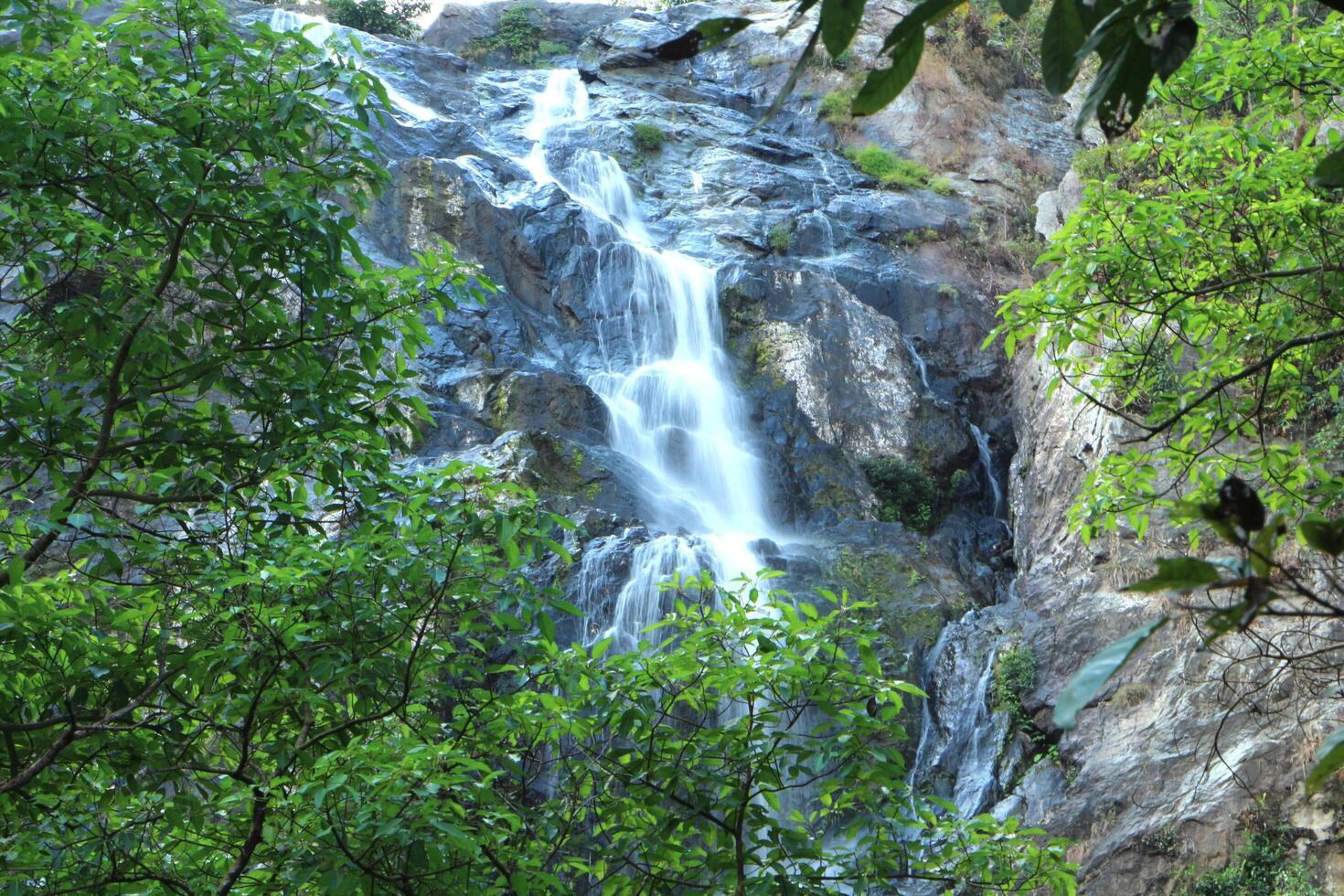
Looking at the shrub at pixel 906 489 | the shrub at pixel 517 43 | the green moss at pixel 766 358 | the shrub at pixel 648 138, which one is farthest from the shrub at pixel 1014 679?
the shrub at pixel 517 43

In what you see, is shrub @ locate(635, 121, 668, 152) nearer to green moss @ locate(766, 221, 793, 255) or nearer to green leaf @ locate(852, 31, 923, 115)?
green moss @ locate(766, 221, 793, 255)

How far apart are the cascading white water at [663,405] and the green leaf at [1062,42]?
37.2ft

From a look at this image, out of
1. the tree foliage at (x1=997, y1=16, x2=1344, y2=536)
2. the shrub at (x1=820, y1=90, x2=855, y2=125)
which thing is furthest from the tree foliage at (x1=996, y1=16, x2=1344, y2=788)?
the shrub at (x1=820, y1=90, x2=855, y2=125)

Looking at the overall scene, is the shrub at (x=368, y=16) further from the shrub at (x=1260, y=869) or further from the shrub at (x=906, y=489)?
the shrub at (x=1260, y=869)

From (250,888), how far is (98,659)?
3.01ft

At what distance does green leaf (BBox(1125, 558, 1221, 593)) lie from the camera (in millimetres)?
884

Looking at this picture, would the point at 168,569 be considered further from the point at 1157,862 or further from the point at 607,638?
the point at 1157,862

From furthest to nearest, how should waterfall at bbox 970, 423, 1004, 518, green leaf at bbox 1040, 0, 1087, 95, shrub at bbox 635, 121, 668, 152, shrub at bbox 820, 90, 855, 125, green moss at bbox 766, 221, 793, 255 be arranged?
shrub at bbox 820, 90, 855, 125 → shrub at bbox 635, 121, 668, 152 → green moss at bbox 766, 221, 793, 255 → waterfall at bbox 970, 423, 1004, 518 → green leaf at bbox 1040, 0, 1087, 95

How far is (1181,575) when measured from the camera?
2.94 feet

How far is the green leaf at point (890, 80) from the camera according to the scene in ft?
3.82

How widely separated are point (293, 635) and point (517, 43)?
83.4 feet

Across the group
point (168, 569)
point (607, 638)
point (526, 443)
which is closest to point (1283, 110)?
point (607, 638)

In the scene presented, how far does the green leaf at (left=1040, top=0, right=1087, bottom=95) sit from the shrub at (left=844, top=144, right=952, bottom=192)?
21609 millimetres

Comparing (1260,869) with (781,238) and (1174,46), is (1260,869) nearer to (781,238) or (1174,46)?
(1174,46)
